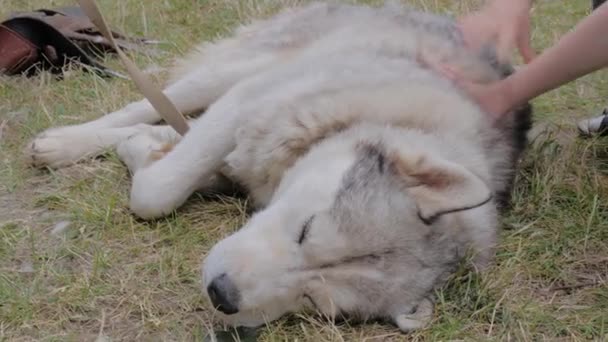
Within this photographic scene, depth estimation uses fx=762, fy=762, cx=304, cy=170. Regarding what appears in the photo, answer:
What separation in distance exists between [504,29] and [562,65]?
0.64 m

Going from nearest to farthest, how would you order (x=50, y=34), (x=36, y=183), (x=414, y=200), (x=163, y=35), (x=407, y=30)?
1. (x=414, y=200)
2. (x=36, y=183)
3. (x=407, y=30)
4. (x=50, y=34)
5. (x=163, y=35)

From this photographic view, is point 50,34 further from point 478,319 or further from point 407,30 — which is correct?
point 478,319

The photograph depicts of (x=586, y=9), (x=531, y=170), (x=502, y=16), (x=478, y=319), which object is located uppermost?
(x=502, y=16)

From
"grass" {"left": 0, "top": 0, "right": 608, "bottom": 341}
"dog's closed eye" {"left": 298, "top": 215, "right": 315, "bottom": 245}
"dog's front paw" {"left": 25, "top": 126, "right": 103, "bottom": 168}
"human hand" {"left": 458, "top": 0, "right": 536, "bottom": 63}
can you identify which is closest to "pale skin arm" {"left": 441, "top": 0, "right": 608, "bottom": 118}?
"human hand" {"left": 458, "top": 0, "right": 536, "bottom": 63}

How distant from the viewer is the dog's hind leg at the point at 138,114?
3279 mm

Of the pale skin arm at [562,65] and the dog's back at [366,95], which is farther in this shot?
the dog's back at [366,95]

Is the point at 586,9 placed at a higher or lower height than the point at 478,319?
lower

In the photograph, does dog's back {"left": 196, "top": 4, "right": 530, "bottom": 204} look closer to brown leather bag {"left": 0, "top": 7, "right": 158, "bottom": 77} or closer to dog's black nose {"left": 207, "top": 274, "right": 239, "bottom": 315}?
dog's black nose {"left": 207, "top": 274, "right": 239, "bottom": 315}

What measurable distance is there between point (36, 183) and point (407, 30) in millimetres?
1750

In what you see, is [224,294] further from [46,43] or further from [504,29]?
[46,43]

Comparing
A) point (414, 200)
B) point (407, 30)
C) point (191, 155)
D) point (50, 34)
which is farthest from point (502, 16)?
point (50, 34)

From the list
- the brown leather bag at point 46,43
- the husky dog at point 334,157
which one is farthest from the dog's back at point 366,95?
the brown leather bag at point 46,43

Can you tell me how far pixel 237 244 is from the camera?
2.26 m

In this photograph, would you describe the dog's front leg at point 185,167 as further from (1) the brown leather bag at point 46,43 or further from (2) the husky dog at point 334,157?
(1) the brown leather bag at point 46,43
